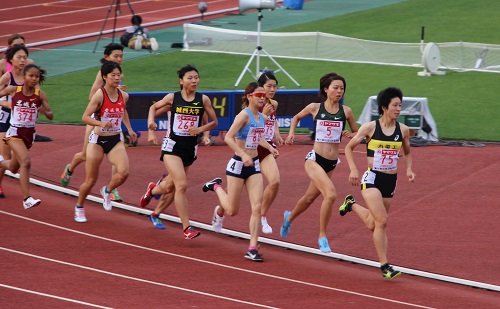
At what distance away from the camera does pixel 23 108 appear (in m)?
13.1

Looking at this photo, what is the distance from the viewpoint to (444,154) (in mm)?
17750

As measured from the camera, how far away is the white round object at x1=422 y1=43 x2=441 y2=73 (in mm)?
24727

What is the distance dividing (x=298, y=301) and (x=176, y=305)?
1.25m

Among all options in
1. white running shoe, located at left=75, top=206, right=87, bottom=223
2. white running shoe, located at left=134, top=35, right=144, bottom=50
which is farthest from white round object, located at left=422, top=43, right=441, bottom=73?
white running shoe, located at left=75, top=206, right=87, bottom=223

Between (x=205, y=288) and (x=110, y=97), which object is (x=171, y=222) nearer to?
(x=110, y=97)

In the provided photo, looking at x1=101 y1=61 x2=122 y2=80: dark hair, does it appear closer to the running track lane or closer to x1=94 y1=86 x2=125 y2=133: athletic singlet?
x1=94 y1=86 x2=125 y2=133: athletic singlet

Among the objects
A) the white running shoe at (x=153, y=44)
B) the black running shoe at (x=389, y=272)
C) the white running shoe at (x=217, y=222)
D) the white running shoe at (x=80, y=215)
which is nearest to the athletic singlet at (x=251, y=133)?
the white running shoe at (x=217, y=222)

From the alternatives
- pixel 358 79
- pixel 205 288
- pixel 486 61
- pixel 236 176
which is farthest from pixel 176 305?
pixel 486 61

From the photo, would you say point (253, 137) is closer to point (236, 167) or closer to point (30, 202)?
point (236, 167)

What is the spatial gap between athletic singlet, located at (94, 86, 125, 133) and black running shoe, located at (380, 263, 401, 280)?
3921 mm

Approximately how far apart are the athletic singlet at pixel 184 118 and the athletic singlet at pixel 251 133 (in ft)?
2.70

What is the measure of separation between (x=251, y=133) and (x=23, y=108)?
335 cm

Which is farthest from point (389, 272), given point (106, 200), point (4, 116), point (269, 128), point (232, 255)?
point (4, 116)

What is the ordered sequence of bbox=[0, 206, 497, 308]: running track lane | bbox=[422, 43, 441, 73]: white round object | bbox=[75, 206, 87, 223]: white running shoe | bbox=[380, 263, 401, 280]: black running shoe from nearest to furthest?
1. bbox=[0, 206, 497, 308]: running track lane
2. bbox=[380, 263, 401, 280]: black running shoe
3. bbox=[75, 206, 87, 223]: white running shoe
4. bbox=[422, 43, 441, 73]: white round object
